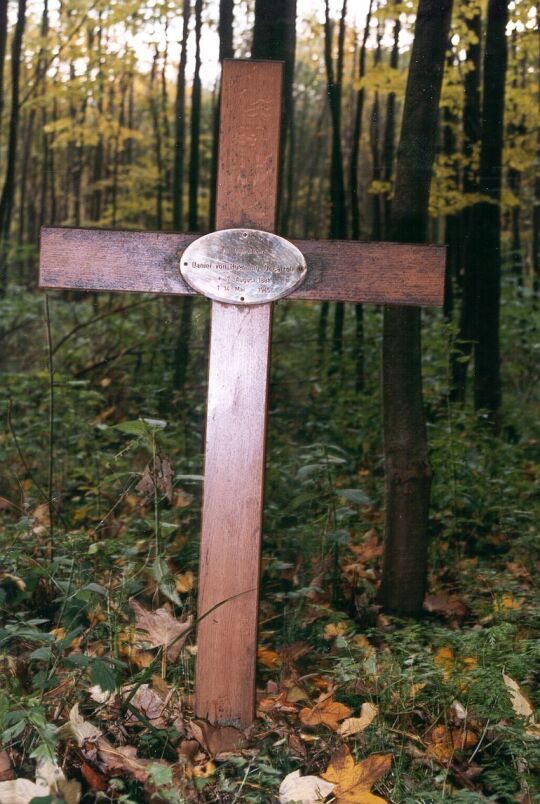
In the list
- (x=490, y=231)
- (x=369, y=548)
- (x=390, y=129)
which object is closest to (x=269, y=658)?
(x=369, y=548)

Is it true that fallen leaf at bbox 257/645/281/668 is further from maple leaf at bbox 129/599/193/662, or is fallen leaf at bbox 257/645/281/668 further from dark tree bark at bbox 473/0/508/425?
dark tree bark at bbox 473/0/508/425

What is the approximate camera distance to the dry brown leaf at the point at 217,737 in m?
2.79

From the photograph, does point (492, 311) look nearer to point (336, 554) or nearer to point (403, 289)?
point (336, 554)

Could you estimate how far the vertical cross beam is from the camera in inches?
112

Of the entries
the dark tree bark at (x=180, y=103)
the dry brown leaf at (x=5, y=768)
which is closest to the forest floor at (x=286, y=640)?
the dry brown leaf at (x=5, y=768)

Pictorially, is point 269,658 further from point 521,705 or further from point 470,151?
point 470,151

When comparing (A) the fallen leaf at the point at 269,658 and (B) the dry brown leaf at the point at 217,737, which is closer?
(B) the dry brown leaf at the point at 217,737

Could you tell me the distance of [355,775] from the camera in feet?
8.45

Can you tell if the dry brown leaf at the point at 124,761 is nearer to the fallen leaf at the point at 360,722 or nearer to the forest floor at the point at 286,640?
the forest floor at the point at 286,640

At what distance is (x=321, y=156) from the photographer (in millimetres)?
24172

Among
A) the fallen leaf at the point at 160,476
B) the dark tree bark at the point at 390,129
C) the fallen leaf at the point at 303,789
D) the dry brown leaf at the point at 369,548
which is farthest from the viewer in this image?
the dark tree bark at the point at 390,129

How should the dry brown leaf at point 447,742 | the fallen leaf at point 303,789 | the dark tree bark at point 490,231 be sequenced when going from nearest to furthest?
the fallen leaf at point 303,789 < the dry brown leaf at point 447,742 < the dark tree bark at point 490,231

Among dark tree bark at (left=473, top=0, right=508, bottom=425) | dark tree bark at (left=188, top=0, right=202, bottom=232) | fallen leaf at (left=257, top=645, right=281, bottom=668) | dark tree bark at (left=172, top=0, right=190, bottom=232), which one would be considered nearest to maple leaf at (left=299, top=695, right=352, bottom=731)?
fallen leaf at (left=257, top=645, right=281, bottom=668)

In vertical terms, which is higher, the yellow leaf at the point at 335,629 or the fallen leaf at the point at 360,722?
the fallen leaf at the point at 360,722
